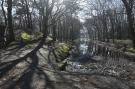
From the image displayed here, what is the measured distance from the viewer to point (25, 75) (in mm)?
10594

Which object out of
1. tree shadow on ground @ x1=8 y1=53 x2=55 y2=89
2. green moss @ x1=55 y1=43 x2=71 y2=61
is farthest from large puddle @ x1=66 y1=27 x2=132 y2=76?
tree shadow on ground @ x1=8 y1=53 x2=55 y2=89

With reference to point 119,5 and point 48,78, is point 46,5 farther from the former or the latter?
point 119,5

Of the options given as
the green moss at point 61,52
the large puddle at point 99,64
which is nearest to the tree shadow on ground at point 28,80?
the large puddle at point 99,64

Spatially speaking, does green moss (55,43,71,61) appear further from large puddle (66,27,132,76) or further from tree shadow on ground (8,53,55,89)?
tree shadow on ground (8,53,55,89)

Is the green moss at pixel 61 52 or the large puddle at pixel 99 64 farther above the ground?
the green moss at pixel 61 52

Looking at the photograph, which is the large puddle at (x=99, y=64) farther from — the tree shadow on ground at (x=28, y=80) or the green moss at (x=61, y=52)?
the tree shadow on ground at (x=28, y=80)

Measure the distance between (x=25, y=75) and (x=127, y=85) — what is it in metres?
4.48

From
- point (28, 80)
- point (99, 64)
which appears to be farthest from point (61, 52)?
point (28, 80)

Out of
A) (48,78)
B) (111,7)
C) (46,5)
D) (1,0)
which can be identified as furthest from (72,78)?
(111,7)

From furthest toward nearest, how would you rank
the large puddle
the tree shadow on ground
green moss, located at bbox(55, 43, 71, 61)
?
green moss, located at bbox(55, 43, 71, 61)
the large puddle
the tree shadow on ground

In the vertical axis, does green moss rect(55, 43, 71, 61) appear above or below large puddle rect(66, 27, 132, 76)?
above

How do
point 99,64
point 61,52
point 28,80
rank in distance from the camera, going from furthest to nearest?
1. point 61,52
2. point 99,64
3. point 28,80

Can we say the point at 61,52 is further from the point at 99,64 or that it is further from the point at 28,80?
the point at 28,80

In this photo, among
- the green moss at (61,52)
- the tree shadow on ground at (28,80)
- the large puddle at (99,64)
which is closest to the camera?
the tree shadow on ground at (28,80)
